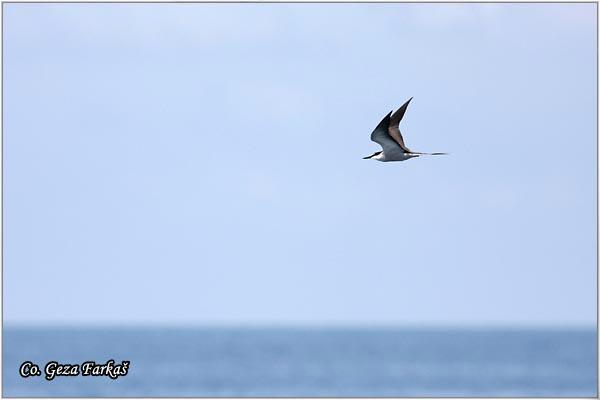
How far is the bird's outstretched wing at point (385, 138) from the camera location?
961 inches

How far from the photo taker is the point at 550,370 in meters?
89.4

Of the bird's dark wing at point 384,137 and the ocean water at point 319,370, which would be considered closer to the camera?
the bird's dark wing at point 384,137

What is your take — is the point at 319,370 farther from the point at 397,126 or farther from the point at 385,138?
the point at 397,126

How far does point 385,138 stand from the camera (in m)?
24.8

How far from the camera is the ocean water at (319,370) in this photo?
68.8 m

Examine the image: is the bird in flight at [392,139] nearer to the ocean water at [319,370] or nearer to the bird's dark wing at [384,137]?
the bird's dark wing at [384,137]

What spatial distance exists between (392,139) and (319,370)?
2442 inches

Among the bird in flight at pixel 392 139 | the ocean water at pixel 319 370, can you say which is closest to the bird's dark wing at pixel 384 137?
the bird in flight at pixel 392 139

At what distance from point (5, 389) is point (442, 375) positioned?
101 feet

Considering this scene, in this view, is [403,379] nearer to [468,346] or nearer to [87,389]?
[87,389]

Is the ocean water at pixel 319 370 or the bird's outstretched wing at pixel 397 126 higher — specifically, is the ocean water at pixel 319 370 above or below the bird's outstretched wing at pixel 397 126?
below

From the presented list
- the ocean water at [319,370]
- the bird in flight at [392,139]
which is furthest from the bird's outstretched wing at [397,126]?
the ocean water at [319,370]

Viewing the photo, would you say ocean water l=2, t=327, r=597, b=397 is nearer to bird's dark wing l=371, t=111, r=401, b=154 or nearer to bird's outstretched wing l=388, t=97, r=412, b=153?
bird's dark wing l=371, t=111, r=401, b=154

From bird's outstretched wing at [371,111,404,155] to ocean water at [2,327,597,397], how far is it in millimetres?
37249
